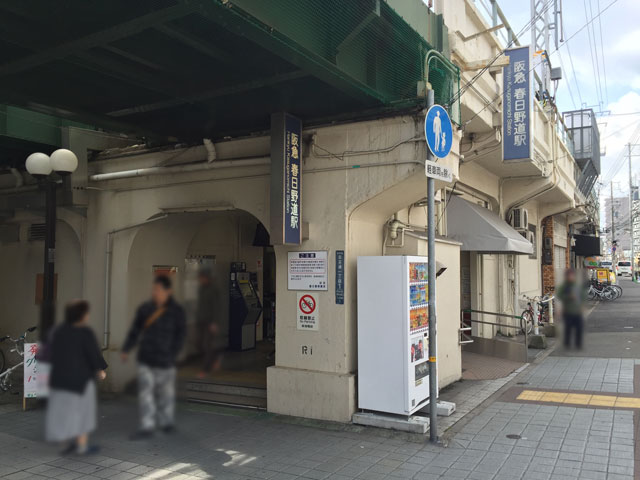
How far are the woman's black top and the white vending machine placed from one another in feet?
24.4

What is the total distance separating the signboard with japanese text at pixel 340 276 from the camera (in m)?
8.76

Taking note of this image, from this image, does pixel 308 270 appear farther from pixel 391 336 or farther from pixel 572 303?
pixel 572 303

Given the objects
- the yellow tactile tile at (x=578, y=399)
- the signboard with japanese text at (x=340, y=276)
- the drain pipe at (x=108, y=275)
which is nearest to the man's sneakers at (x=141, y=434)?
the drain pipe at (x=108, y=275)

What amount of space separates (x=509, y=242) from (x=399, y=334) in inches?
123

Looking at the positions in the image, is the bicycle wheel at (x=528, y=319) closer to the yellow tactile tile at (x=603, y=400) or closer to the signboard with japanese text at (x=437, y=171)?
the signboard with japanese text at (x=437, y=171)

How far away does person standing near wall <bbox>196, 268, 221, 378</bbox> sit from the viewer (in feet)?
3.07

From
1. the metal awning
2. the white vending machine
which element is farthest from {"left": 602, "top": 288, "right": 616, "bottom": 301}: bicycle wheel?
the metal awning

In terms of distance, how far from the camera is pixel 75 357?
1.03m

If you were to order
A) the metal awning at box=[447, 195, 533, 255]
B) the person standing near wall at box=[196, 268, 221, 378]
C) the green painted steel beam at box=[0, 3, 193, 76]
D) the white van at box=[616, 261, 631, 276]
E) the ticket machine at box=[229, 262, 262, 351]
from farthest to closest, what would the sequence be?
the ticket machine at box=[229, 262, 262, 351] → the metal awning at box=[447, 195, 533, 255] → the green painted steel beam at box=[0, 3, 193, 76] → the white van at box=[616, 261, 631, 276] → the person standing near wall at box=[196, 268, 221, 378]

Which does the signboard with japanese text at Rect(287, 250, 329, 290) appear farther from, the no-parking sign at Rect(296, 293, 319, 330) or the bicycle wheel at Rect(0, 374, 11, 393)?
the bicycle wheel at Rect(0, 374, 11, 393)

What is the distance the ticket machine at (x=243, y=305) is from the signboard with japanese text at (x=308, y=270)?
12.6ft

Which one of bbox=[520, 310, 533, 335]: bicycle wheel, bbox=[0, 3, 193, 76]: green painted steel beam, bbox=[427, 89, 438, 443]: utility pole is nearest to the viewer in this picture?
bbox=[0, 3, 193, 76]: green painted steel beam

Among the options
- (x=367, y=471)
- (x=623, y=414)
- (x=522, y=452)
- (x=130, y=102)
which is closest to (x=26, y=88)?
(x=130, y=102)

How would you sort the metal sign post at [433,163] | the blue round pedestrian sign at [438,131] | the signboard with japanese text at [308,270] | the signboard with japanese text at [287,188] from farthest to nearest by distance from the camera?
the signboard with japanese text at [308,270], the signboard with japanese text at [287,188], the metal sign post at [433,163], the blue round pedestrian sign at [438,131]
